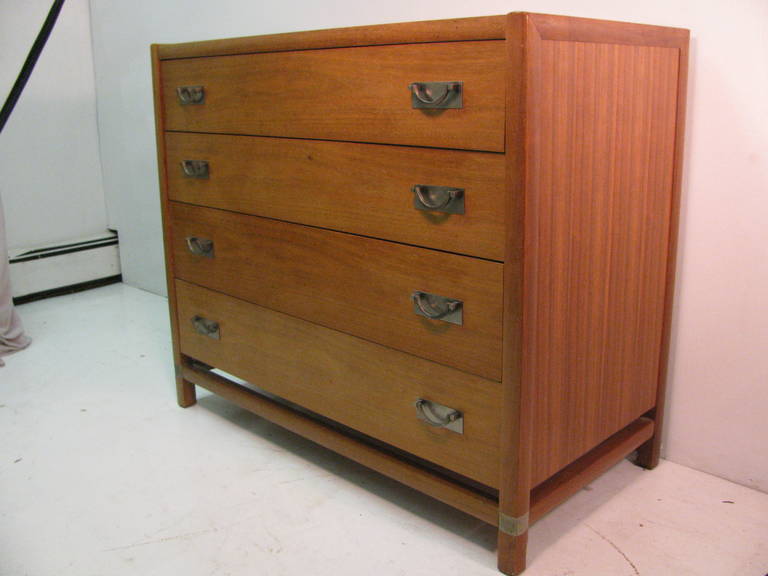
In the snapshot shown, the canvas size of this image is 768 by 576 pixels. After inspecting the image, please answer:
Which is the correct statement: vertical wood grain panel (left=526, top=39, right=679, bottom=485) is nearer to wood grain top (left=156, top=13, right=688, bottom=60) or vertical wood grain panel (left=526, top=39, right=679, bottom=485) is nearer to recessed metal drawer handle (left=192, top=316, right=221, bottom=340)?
wood grain top (left=156, top=13, right=688, bottom=60)

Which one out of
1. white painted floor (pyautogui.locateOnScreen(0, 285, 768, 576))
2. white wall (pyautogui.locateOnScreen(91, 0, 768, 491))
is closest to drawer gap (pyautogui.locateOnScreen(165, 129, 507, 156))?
white wall (pyautogui.locateOnScreen(91, 0, 768, 491))

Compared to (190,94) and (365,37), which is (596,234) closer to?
(365,37)

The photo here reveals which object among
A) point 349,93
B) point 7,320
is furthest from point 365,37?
point 7,320

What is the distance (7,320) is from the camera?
97.7 inches

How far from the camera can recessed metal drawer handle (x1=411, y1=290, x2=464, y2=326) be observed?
1.33 metres

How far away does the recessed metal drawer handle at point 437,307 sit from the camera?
133cm

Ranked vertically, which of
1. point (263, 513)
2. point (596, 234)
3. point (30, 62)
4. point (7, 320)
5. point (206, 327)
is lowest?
point (263, 513)

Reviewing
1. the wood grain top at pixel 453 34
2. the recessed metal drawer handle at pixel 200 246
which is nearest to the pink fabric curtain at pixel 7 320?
the recessed metal drawer handle at pixel 200 246

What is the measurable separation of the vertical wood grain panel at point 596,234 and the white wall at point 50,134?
92.8 inches

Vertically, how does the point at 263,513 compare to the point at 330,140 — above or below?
below

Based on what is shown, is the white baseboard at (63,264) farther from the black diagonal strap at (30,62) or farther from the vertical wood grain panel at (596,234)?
the vertical wood grain panel at (596,234)

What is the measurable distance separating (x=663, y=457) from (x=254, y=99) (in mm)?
1148

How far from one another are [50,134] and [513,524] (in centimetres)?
246

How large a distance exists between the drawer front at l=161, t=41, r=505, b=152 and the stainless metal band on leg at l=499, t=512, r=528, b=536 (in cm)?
60
